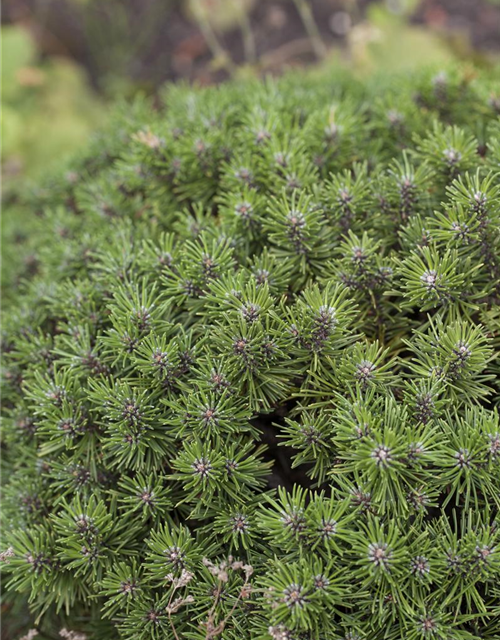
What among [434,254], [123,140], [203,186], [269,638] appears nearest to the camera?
[269,638]

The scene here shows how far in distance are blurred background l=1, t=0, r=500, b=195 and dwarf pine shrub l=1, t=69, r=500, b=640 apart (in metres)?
2.70

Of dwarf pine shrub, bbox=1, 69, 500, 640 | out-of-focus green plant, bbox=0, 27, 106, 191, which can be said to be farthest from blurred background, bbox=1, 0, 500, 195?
dwarf pine shrub, bbox=1, 69, 500, 640

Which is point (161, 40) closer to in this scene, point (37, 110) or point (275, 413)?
point (37, 110)

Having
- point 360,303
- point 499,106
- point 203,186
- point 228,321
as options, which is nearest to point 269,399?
point 228,321

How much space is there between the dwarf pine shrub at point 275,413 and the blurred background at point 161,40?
270 centimetres

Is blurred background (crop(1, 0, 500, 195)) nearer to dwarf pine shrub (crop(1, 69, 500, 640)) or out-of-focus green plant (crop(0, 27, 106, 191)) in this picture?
out-of-focus green plant (crop(0, 27, 106, 191))

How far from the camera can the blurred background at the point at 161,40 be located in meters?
4.27

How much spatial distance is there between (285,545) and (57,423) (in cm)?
67

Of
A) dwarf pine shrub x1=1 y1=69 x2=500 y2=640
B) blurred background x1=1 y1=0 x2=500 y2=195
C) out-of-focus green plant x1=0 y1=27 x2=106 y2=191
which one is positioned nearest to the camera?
dwarf pine shrub x1=1 y1=69 x2=500 y2=640

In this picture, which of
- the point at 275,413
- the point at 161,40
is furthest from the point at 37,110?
the point at 275,413

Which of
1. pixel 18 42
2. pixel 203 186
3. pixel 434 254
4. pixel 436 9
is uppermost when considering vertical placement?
pixel 18 42

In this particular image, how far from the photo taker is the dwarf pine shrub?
1.28 meters

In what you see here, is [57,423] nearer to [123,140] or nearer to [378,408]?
[378,408]

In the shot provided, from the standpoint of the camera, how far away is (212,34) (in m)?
5.18
